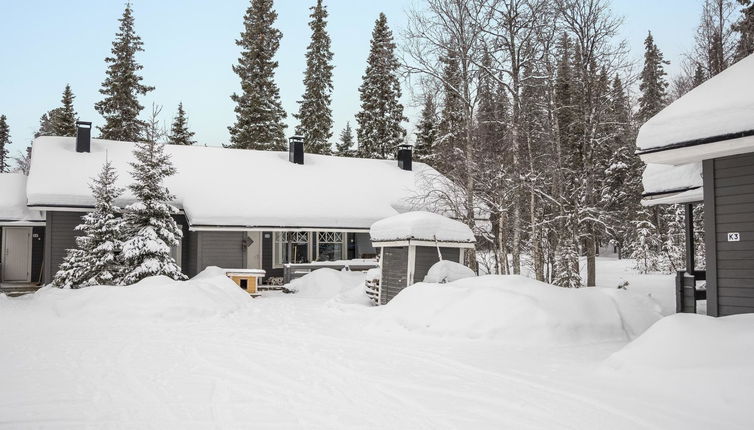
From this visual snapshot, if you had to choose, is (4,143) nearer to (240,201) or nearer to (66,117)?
(66,117)

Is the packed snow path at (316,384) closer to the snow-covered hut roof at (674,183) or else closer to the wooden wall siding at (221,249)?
the snow-covered hut roof at (674,183)

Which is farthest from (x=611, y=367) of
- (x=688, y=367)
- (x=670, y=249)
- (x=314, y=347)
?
(x=670, y=249)

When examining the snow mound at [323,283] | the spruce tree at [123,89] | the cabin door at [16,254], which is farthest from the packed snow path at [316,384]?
the spruce tree at [123,89]

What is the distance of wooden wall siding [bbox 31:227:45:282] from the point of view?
Result: 20375 mm

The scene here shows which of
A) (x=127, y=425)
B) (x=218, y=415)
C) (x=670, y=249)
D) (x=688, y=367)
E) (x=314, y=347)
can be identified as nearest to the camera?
(x=127, y=425)

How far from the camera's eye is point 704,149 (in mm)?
6672

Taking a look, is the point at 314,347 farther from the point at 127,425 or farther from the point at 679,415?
the point at 679,415

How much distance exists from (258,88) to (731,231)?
97.9 feet

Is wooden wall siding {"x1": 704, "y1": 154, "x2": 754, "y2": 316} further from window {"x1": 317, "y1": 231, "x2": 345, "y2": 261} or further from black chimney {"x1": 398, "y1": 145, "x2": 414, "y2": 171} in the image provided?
black chimney {"x1": 398, "y1": 145, "x2": 414, "y2": 171}

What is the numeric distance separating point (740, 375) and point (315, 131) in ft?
102

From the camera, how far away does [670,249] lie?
80.4ft

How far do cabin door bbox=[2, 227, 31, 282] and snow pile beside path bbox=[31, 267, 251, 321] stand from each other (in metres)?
8.29

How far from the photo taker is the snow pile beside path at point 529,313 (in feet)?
27.4

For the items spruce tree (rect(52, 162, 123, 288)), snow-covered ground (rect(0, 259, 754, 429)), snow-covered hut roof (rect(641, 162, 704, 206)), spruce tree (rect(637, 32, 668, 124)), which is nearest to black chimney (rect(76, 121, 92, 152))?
spruce tree (rect(52, 162, 123, 288))
